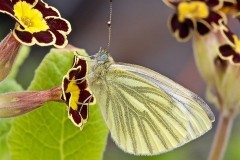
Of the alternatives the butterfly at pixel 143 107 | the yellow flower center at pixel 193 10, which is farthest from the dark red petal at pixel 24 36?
the yellow flower center at pixel 193 10

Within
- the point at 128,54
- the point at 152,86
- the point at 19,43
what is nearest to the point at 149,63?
the point at 128,54

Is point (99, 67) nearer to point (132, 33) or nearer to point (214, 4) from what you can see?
point (214, 4)

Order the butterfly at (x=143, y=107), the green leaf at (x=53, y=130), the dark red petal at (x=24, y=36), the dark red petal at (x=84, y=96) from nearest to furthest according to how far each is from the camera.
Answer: the dark red petal at (x=24, y=36) < the dark red petal at (x=84, y=96) < the green leaf at (x=53, y=130) < the butterfly at (x=143, y=107)

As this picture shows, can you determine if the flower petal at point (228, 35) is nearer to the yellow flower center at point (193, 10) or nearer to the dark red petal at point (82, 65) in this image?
the yellow flower center at point (193, 10)

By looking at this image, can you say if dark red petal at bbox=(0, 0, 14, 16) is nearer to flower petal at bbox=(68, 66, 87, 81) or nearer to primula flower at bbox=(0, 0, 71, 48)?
primula flower at bbox=(0, 0, 71, 48)

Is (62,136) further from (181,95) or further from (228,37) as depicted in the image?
(228,37)

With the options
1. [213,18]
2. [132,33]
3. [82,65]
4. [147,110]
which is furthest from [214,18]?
[132,33]
